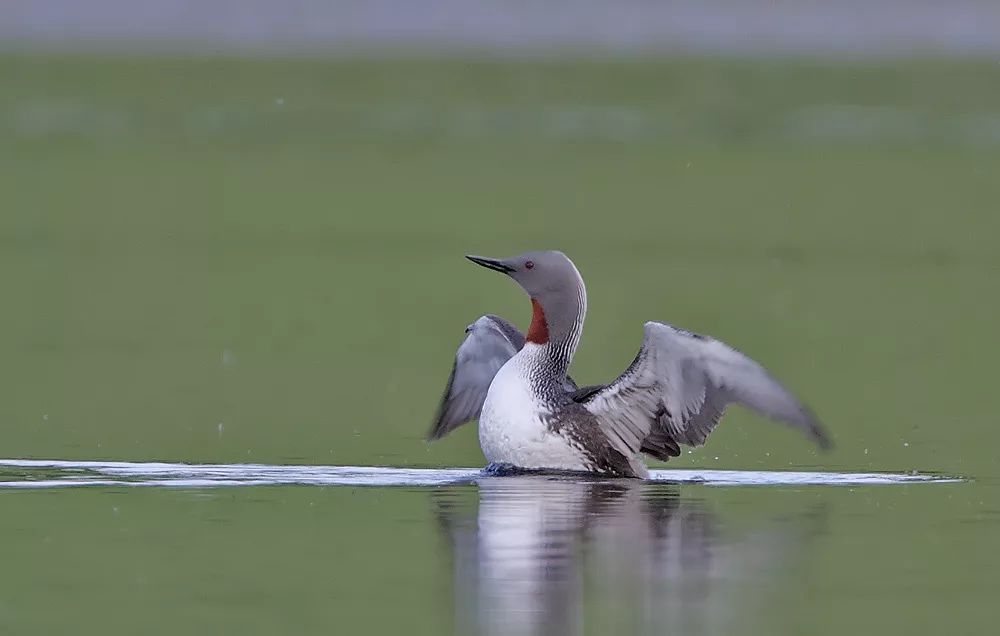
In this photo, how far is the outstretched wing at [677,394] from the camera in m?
10.7

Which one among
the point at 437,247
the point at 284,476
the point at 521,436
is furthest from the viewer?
the point at 437,247

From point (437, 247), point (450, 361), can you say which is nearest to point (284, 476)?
point (450, 361)

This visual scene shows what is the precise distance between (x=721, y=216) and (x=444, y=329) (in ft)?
30.9

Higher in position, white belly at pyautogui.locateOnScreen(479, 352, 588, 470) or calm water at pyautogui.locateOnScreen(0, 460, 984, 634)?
white belly at pyautogui.locateOnScreen(479, 352, 588, 470)

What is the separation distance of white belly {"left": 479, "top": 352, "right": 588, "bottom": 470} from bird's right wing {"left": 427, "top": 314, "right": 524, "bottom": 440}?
1071 millimetres

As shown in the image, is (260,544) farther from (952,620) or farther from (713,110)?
(713,110)

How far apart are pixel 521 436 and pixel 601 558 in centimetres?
240

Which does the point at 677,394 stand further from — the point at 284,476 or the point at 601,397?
the point at 284,476

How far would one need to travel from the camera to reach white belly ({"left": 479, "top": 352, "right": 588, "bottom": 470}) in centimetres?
1078

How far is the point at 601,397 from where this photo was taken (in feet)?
36.4

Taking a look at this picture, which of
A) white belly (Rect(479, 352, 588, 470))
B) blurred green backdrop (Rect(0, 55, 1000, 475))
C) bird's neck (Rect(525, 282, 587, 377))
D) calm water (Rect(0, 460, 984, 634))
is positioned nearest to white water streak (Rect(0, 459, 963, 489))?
calm water (Rect(0, 460, 984, 634))

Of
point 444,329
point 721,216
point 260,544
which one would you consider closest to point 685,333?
point 260,544

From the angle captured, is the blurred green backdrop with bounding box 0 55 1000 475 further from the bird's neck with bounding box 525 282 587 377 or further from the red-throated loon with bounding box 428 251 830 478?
the bird's neck with bounding box 525 282 587 377

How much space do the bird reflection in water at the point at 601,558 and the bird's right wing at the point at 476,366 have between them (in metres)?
1.68
